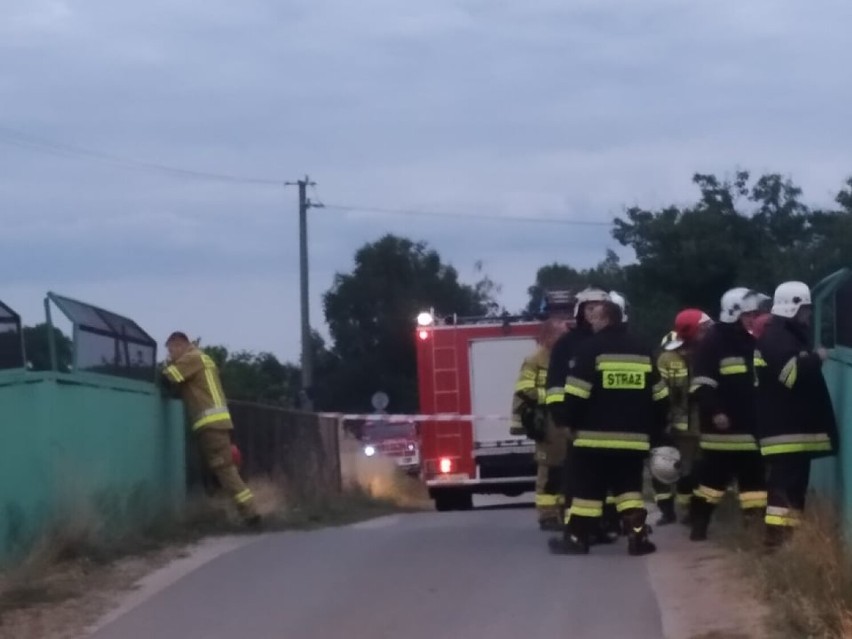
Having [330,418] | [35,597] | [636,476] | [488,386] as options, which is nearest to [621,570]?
[636,476]

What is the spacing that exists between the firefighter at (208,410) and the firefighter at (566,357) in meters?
3.79

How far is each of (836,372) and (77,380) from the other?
208 inches

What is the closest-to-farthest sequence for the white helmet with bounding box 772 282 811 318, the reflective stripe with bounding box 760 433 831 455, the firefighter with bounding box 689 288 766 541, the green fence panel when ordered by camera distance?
the reflective stripe with bounding box 760 433 831 455 → the white helmet with bounding box 772 282 811 318 → the green fence panel → the firefighter with bounding box 689 288 766 541

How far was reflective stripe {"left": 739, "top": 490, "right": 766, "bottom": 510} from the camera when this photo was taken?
38.8 ft

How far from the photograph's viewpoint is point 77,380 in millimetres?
12148

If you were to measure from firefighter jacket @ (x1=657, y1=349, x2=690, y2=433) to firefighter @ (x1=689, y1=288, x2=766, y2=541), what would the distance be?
1010mm

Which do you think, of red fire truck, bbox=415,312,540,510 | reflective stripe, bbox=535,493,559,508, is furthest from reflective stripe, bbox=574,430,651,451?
red fire truck, bbox=415,312,540,510

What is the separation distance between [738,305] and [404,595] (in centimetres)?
353

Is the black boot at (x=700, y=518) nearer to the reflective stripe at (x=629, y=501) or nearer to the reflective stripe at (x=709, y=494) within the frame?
the reflective stripe at (x=709, y=494)

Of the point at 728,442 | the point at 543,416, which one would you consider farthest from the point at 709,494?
the point at 543,416

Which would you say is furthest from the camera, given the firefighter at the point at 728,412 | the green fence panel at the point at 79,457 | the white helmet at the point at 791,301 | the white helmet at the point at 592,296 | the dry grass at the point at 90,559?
the firefighter at the point at 728,412

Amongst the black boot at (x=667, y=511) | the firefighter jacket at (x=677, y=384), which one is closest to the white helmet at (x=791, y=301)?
the firefighter jacket at (x=677, y=384)

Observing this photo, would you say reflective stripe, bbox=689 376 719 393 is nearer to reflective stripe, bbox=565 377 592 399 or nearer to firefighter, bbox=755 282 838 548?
reflective stripe, bbox=565 377 592 399

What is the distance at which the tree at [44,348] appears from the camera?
1224 cm
